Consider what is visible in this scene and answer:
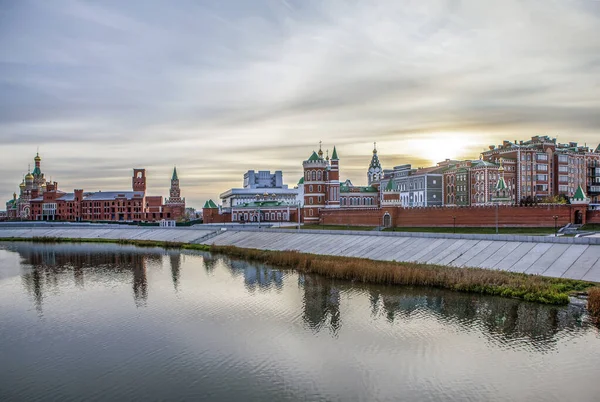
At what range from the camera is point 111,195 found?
133000 mm

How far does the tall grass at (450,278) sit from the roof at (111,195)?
96.5m

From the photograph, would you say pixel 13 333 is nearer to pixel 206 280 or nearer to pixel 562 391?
pixel 206 280

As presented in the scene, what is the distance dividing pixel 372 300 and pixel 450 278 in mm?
6180

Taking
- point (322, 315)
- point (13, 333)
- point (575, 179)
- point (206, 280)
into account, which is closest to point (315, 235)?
point (206, 280)

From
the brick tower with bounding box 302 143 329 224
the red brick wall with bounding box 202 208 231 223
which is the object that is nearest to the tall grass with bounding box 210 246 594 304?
the brick tower with bounding box 302 143 329 224

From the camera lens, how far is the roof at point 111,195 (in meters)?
132

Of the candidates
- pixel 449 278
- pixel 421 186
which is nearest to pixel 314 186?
pixel 421 186

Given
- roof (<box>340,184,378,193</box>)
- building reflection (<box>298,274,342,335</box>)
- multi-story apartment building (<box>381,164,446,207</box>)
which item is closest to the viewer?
building reflection (<box>298,274,342,335</box>)

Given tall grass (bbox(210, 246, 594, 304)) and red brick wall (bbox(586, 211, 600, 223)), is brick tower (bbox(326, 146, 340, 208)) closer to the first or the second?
red brick wall (bbox(586, 211, 600, 223))

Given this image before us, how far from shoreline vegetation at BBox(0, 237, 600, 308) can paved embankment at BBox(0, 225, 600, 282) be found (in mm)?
2323

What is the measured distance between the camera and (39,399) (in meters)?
16.3

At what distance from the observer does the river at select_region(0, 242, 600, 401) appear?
667 inches

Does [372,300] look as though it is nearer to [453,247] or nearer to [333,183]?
[453,247]

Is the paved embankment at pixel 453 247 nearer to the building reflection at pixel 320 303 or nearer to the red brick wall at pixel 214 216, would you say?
the building reflection at pixel 320 303
